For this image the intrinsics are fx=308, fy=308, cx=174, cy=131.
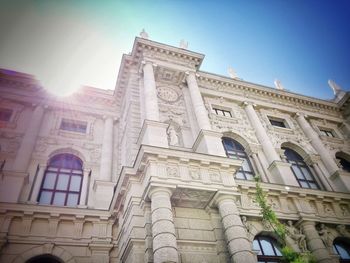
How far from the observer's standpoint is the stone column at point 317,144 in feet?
58.7

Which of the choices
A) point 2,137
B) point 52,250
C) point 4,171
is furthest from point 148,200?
point 2,137

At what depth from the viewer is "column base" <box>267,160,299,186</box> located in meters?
15.1

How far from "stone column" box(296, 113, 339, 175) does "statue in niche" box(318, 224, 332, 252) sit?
16.6ft

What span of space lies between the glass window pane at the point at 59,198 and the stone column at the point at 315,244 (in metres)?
10.8

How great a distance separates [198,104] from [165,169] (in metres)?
5.77

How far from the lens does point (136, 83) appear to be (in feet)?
55.9

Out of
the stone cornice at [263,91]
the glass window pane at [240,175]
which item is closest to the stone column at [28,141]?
the stone cornice at [263,91]

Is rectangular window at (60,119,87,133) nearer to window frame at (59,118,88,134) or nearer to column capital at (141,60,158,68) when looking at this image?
window frame at (59,118,88,134)

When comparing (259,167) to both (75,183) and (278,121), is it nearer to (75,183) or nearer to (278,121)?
(278,121)

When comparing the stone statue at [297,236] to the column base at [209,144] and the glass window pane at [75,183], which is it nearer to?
the column base at [209,144]

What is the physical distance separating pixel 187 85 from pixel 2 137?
1012 centimetres

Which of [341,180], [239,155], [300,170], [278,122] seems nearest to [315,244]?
[341,180]

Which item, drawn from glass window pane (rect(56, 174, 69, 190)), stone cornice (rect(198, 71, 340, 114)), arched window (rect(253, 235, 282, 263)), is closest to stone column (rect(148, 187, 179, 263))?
arched window (rect(253, 235, 282, 263))

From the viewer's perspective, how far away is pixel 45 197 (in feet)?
46.5
